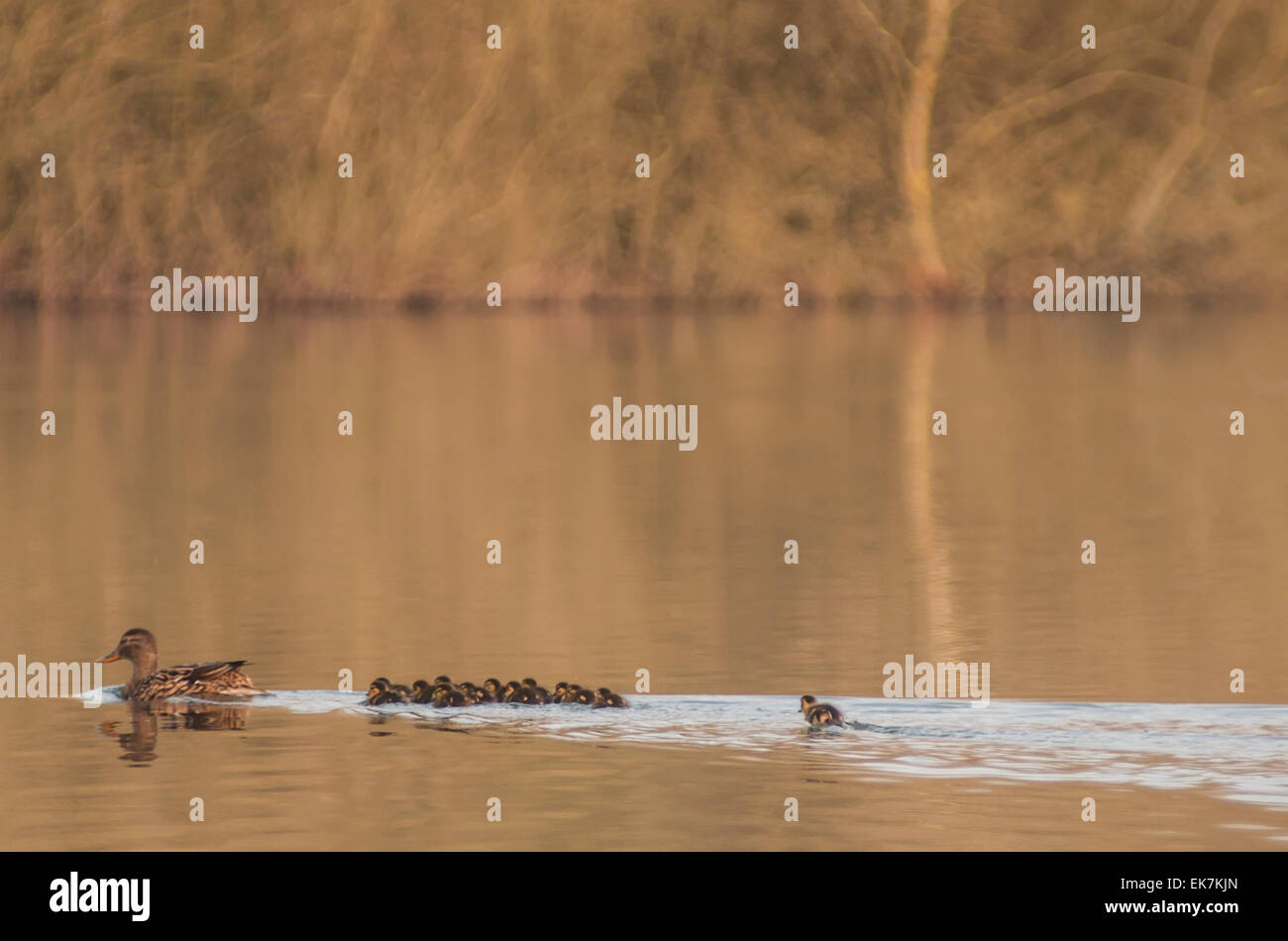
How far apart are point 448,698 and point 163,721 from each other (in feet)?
5.49

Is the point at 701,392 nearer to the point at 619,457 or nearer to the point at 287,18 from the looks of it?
the point at 619,457

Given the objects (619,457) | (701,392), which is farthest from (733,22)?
(619,457)

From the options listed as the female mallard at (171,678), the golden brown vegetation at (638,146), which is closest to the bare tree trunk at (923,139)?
the golden brown vegetation at (638,146)

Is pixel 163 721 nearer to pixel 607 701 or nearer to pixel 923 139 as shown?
pixel 607 701

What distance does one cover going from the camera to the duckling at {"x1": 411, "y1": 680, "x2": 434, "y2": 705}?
16344 millimetres

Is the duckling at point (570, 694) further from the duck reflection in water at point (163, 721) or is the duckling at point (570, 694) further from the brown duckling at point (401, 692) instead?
the duck reflection in water at point (163, 721)

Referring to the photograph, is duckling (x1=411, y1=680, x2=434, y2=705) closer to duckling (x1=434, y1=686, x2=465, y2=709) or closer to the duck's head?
duckling (x1=434, y1=686, x2=465, y2=709)

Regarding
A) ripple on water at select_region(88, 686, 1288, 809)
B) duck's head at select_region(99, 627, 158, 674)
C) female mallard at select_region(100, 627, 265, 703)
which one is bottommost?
ripple on water at select_region(88, 686, 1288, 809)

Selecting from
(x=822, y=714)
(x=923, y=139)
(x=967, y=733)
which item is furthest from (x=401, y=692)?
(x=923, y=139)

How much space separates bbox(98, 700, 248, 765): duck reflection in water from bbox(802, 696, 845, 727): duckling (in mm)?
3214

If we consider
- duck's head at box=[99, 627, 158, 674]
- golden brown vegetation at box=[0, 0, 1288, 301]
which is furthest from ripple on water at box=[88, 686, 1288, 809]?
golden brown vegetation at box=[0, 0, 1288, 301]

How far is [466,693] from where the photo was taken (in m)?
16.4

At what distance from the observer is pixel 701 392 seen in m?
40.5

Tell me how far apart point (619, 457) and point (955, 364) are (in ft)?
50.9
